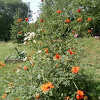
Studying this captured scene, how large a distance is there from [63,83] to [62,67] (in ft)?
1.17

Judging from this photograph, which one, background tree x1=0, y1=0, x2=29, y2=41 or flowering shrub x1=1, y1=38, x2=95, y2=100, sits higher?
background tree x1=0, y1=0, x2=29, y2=41

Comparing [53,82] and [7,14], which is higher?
[7,14]

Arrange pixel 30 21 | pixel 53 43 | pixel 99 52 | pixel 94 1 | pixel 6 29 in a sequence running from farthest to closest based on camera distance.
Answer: pixel 6 29
pixel 94 1
pixel 99 52
pixel 30 21
pixel 53 43

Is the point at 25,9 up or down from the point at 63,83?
up

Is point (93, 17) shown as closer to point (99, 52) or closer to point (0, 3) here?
point (99, 52)

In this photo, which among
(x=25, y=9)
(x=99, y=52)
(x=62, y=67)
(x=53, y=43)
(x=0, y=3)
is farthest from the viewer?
(x=25, y=9)

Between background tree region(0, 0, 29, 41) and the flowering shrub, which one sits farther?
background tree region(0, 0, 29, 41)

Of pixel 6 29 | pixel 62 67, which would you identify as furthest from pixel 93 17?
pixel 6 29

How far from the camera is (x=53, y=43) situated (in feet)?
9.45

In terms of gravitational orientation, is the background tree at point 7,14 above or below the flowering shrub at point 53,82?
above

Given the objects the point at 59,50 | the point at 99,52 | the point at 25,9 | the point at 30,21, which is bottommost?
the point at 99,52

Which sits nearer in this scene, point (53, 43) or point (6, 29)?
point (53, 43)

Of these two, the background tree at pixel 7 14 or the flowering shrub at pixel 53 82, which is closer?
the flowering shrub at pixel 53 82

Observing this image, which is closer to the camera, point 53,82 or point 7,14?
point 53,82
